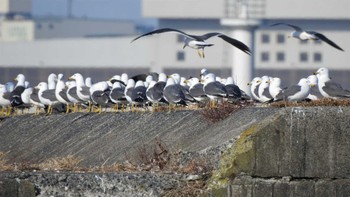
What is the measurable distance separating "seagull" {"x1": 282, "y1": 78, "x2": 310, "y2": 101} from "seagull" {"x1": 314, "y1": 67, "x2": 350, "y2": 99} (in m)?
0.61

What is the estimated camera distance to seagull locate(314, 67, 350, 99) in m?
23.3

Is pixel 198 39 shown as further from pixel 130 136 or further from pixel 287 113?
pixel 287 113

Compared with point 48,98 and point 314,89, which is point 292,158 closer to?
point 314,89

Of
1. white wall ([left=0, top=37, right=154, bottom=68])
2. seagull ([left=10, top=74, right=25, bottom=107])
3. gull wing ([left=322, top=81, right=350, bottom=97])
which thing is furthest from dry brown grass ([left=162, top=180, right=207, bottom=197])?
white wall ([left=0, top=37, right=154, bottom=68])

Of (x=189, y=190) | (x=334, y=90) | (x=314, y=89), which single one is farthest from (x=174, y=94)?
(x=189, y=190)

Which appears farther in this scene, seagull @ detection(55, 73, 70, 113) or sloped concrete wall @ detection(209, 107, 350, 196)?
seagull @ detection(55, 73, 70, 113)

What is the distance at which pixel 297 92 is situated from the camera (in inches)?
889

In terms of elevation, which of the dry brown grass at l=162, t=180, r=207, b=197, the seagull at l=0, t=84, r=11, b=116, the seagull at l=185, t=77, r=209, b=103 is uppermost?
the dry brown grass at l=162, t=180, r=207, b=197

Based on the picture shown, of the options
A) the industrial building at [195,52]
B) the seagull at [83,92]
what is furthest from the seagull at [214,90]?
the industrial building at [195,52]

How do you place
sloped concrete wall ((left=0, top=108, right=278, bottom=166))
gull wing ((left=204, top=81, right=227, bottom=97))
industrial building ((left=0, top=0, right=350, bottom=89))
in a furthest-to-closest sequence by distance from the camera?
1. industrial building ((left=0, top=0, right=350, bottom=89))
2. gull wing ((left=204, top=81, right=227, bottom=97))
3. sloped concrete wall ((left=0, top=108, right=278, bottom=166))

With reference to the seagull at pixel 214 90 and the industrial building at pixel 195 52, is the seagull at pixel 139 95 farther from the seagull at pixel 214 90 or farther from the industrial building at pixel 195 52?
the industrial building at pixel 195 52

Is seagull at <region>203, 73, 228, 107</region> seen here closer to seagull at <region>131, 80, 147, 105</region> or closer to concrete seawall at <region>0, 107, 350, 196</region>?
seagull at <region>131, 80, 147, 105</region>

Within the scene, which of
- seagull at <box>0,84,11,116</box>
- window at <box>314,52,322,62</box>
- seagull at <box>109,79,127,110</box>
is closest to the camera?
seagull at <box>109,79,127,110</box>

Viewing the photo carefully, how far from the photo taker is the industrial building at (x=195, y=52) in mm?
116188
